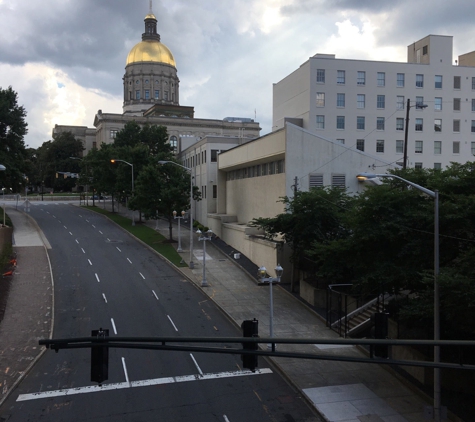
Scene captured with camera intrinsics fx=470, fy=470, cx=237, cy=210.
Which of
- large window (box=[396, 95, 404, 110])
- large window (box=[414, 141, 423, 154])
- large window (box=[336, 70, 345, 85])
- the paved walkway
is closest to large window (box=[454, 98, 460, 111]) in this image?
large window (box=[414, 141, 423, 154])

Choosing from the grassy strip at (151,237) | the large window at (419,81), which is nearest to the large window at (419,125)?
the large window at (419,81)

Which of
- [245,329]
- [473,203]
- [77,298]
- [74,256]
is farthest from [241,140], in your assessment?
[245,329]

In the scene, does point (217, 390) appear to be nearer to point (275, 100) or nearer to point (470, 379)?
point (470, 379)

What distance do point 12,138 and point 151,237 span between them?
23.6m

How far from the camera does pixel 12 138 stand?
61125 millimetres

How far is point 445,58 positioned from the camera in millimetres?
54750

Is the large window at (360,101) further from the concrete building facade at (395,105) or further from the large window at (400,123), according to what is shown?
the large window at (400,123)

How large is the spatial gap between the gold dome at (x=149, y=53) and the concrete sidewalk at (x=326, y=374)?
117 m

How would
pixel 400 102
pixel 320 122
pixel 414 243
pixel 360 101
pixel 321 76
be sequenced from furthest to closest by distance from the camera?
pixel 400 102 → pixel 320 122 → pixel 360 101 → pixel 321 76 → pixel 414 243

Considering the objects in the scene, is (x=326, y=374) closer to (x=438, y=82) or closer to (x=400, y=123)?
(x=400, y=123)

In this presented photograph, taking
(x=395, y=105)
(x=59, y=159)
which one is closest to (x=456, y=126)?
(x=395, y=105)

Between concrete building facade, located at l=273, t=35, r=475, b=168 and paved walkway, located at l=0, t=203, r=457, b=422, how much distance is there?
69.0 feet

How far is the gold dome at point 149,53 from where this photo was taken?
452ft

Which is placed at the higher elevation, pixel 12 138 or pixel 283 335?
pixel 12 138
